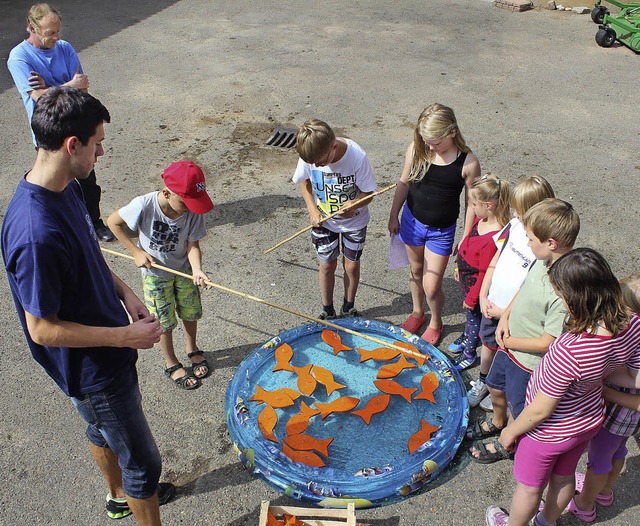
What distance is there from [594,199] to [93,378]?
5.21 meters

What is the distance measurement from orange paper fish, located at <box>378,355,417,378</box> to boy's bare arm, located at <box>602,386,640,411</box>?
146cm

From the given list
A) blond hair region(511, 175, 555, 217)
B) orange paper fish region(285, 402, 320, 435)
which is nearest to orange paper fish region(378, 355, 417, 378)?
orange paper fish region(285, 402, 320, 435)

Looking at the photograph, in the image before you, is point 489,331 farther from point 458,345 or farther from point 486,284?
point 458,345

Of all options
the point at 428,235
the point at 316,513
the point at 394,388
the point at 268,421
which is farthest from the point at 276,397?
the point at 428,235

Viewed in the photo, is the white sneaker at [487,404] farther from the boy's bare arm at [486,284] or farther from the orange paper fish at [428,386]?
the boy's bare arm at [486,284]

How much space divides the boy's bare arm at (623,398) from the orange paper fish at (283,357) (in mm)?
1972

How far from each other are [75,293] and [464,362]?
2.63 metres

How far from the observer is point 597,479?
2957 mm

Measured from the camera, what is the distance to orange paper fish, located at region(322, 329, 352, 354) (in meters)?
4.14

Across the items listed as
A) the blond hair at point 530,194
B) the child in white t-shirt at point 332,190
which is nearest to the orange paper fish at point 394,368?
the child in white t-shirt at point 332,190

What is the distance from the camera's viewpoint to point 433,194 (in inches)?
154

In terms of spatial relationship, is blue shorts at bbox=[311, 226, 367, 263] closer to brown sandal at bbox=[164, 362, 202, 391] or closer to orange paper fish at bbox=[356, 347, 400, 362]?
orange paper fish at bbox=[356, 347, 400, 362]

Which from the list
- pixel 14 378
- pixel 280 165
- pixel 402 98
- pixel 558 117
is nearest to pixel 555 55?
pixel 558 117

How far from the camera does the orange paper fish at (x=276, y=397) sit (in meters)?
3.72
